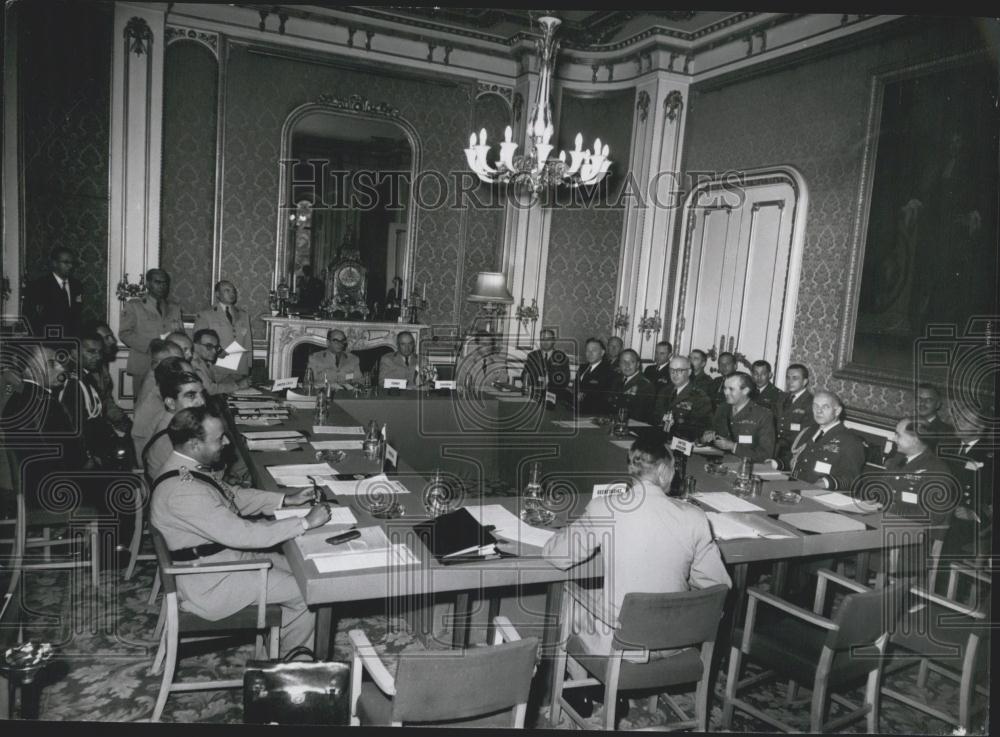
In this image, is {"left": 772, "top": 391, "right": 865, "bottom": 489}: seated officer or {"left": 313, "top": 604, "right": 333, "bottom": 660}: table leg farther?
{"left": 772, "top": 391, "right": 865, "bottom": 489}: seated officer

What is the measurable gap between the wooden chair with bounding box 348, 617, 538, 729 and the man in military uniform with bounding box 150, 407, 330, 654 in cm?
83

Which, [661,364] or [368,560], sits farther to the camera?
[661,364]

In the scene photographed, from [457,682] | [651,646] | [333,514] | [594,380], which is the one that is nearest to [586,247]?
[594,380]

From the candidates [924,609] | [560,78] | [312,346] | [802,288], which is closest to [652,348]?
[802,288]

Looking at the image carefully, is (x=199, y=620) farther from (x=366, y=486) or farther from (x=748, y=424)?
(x=748, y=424)

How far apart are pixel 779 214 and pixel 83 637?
6.48 meters

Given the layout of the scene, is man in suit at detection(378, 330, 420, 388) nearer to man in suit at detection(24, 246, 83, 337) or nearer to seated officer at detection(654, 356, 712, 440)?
seated officer at detection(654, 356, 712, 440)

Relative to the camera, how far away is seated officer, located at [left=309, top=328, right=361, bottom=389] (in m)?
6.47

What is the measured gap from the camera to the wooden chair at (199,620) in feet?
8.44

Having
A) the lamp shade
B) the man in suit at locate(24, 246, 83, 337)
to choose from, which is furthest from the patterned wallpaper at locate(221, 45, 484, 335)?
the man in suit at locate(24, 246, 83, 337)

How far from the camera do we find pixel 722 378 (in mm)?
7000

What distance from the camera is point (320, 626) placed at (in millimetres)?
2496

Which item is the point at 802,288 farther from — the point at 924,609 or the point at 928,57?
the point at 924,609

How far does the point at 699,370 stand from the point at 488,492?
3022 millimetres
